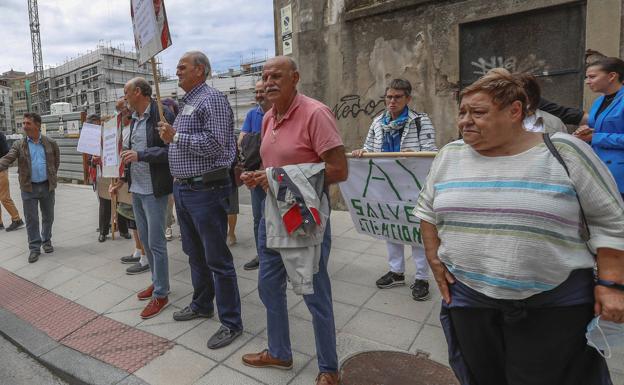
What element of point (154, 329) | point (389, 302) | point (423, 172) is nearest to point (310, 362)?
point (389, 302)

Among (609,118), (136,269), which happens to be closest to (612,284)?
(609,118)

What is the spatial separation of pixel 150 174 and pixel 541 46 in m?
5.38

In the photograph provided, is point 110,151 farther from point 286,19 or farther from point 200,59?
point 286,19

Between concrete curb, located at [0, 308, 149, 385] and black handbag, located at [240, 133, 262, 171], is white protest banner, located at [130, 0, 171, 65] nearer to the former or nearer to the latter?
black handbag, located at [240, 133, 262, 171]

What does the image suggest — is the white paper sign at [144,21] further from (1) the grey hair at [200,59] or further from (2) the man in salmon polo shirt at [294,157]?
(2) the man in salmon polo shirt at [294,157]

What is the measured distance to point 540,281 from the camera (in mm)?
1507

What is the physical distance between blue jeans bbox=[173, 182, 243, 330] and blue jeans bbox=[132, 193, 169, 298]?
0.44 meters

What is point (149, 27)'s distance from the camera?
305cm

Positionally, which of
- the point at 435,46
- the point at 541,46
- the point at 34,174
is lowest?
the point at 34,174

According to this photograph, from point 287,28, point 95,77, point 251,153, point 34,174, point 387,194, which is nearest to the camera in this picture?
point 387,194

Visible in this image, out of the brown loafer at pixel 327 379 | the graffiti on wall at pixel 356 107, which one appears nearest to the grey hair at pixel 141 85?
the brown loafer at pixel 327 379

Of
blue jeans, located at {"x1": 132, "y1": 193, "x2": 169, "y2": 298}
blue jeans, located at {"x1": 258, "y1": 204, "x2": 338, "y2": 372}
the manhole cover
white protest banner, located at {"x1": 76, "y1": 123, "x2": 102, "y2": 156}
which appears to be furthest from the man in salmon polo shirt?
white protest banner, located at {"x1": 76, "y1": 123, "x2": 102, "y2": 156}

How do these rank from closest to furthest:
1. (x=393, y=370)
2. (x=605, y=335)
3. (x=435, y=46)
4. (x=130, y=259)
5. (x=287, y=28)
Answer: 1. (x=605, y=335)
2. (x=393, y=370)
3. (x=130, y=259)
4. (x=435, y=46)
5. (x=287, y=28)

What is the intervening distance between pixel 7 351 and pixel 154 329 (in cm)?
124
